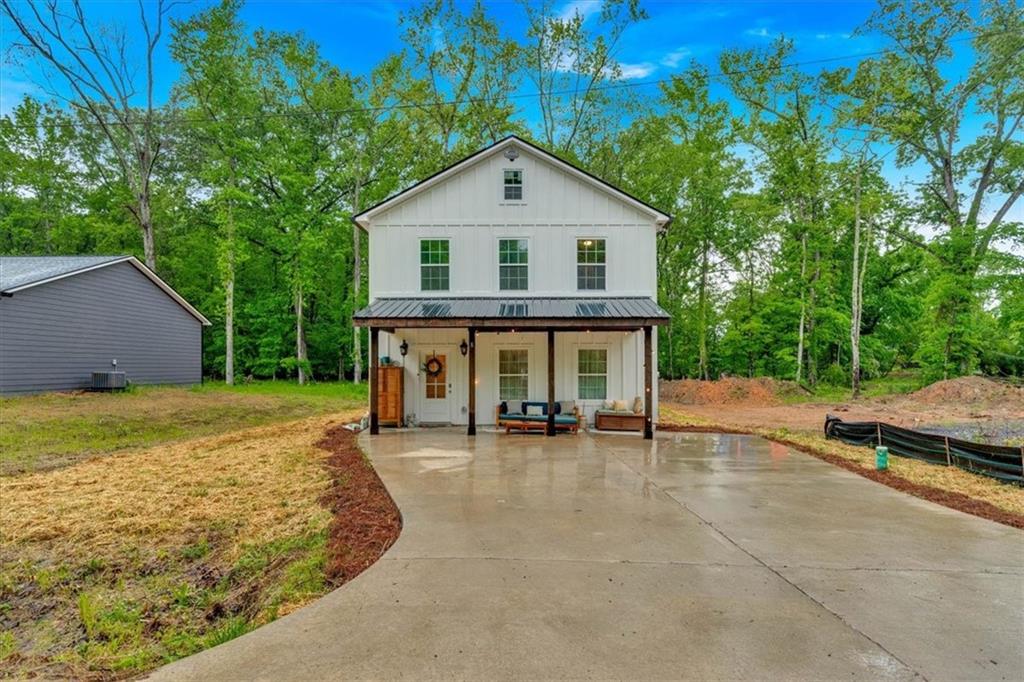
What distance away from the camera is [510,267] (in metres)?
13.2

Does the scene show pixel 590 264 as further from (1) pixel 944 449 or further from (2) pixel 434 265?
(1) pixel 944 449

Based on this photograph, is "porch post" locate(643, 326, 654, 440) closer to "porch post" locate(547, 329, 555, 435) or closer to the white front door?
"porch post" locate(547, 329, 555, 435)

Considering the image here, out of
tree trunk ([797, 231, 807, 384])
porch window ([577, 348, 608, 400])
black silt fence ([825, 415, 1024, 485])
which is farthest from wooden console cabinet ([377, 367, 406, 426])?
tree trunk ([797, 231, 807, 384])

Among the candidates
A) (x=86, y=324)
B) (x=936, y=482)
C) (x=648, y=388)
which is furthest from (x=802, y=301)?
(x=86, y=324)

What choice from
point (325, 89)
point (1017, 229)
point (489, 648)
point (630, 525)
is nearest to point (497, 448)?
point (630, 525)

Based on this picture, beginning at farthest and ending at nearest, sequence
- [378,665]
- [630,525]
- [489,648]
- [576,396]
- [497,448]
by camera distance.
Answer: [576,396] → [497,448] → [630,525] → [489,648] → [378,665]

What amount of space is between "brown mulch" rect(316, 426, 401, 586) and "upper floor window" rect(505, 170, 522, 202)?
26.1 ft

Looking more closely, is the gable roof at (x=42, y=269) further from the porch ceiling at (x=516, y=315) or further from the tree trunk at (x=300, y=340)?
the porch ceiling at (x=516, y=315)

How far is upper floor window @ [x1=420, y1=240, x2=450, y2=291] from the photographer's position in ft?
43.1

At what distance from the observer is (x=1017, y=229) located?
2045 centimetres

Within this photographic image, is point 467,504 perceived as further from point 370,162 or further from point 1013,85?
point 1013,85

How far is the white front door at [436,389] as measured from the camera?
43.0ft

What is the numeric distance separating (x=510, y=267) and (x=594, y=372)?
3.64 meters

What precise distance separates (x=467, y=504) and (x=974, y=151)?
2992 centimetres
